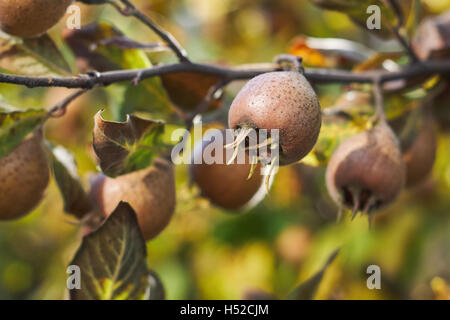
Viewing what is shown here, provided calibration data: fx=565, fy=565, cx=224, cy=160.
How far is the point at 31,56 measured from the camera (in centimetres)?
124

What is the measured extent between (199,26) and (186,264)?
120 centimetres

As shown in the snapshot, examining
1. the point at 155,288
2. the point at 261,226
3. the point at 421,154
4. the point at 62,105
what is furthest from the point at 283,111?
the point at 261,226

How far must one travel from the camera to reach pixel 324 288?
132 centimetres

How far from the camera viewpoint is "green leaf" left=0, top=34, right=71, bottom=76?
1229mm

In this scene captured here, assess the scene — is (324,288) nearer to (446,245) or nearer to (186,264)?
(186,264)

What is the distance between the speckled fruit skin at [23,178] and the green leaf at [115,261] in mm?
180

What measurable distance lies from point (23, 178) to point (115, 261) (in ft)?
0.84

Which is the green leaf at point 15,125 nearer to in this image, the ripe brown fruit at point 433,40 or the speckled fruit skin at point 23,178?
the speckled fruit skin at point 23,178

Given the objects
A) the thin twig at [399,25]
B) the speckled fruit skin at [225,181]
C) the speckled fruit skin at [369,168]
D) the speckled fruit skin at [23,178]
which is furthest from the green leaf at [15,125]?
the thin twig at [399,25]

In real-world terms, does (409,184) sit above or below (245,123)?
above

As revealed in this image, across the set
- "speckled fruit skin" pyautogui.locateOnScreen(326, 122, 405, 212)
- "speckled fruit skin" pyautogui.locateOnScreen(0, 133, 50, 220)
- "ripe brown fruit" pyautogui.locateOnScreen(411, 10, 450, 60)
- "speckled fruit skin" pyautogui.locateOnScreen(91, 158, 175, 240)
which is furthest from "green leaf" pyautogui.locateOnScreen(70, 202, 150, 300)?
"ripe brown fruit" pyautogui.locateOnScreen(411, 10, 450, 60)

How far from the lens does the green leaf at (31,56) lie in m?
1.23
